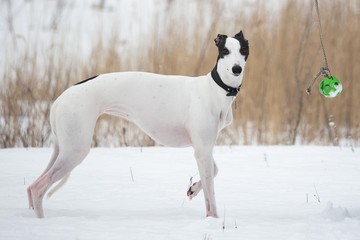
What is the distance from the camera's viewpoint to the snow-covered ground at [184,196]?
2746 mm

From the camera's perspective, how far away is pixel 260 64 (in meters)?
6.16

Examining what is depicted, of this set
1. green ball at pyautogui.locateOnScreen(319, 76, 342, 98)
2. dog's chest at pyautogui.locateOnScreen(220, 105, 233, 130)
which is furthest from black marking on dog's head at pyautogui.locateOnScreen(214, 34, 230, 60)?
green ball at pyautogui.locateOnScreen(319, 76, 342, 98)

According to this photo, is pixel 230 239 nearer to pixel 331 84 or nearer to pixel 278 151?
pixel 331 84

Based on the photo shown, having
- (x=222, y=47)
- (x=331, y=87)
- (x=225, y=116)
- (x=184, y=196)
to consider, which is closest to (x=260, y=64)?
(x=184, y=196)

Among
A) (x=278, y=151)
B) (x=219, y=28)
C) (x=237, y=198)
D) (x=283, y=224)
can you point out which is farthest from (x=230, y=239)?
(x=219, y=28)

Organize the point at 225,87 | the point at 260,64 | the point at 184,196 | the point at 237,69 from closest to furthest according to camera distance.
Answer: the point at 237,69 < the point at 225,87 < the point at 184,196 < the point at 260,64

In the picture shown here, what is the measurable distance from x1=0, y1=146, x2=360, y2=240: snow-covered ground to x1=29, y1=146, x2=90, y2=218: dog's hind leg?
88mm

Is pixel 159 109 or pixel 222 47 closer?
pixel 222 47

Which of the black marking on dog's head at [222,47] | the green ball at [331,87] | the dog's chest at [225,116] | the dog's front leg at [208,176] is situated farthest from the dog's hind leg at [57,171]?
the green ball at [331,87]

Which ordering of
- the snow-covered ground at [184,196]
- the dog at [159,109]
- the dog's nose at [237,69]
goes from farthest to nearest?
the dog at [159,109]
the dog's nose at [237,69]
the snow-covered ground at [184,196]

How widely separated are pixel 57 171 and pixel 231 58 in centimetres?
104

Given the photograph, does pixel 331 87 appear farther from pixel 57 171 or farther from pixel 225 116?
Result: pixel 57 171

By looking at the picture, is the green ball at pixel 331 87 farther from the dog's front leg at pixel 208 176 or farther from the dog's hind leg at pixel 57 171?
the dog's hind leg at pixel 57 171

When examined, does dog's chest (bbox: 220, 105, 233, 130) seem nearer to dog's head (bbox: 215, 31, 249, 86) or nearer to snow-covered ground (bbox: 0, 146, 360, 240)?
dog's head (bbox: 215, 31, 249, 86)
